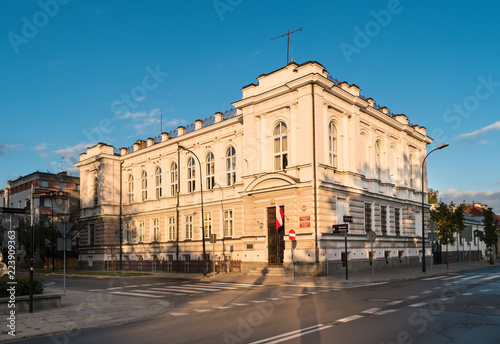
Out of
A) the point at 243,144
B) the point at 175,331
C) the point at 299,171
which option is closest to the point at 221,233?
the point at 243,144

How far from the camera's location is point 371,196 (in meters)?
34.2

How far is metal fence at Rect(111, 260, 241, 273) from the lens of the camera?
3281 centimetres

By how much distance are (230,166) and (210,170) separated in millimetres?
2791

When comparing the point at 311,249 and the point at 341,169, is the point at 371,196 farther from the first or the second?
the point at 311,249

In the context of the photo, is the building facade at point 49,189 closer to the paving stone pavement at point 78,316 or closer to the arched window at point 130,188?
the arched window at point 130,188

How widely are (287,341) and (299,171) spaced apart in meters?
20.8

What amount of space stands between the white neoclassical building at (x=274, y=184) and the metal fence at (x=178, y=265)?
0.86 meters

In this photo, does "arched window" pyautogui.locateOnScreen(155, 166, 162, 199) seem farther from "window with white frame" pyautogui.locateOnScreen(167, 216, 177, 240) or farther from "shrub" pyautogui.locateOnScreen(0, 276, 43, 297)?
"shrub" pyautogui.locateOnScreen(0, 276, 43, 297)

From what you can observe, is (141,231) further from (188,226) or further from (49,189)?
(49,189)

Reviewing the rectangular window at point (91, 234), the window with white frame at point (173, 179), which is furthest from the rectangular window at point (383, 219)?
the rectangular window at point (91, 234)

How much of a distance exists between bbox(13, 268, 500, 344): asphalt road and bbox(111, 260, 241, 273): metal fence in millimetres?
16691

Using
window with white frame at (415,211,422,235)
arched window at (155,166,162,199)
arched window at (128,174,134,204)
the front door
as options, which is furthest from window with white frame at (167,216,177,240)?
window with white frame at (415,211,422,235)

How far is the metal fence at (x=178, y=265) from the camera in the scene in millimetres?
32812

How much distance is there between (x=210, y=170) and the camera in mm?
39344
